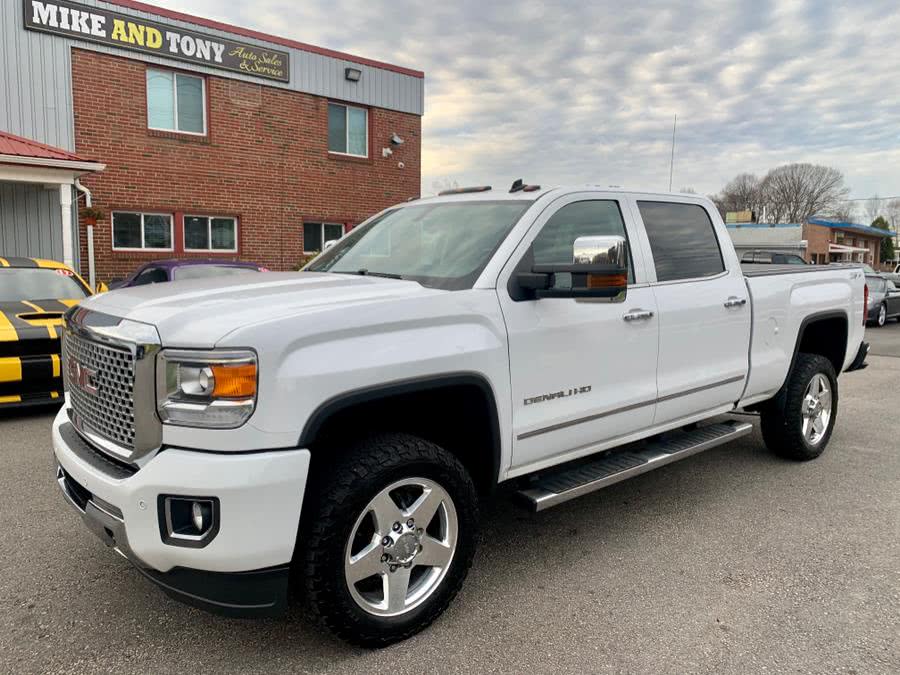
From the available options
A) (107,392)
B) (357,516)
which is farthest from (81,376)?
(357,516)

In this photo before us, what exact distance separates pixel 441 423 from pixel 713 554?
1.72m

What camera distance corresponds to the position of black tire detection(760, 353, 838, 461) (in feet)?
16.4

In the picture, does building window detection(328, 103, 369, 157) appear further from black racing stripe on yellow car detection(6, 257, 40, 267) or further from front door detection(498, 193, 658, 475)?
front door detection(498, 193, 658, 475)

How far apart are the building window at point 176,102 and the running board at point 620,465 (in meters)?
13.3

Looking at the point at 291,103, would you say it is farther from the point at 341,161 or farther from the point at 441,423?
the point at 441,423

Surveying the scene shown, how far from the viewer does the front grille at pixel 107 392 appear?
2500mm

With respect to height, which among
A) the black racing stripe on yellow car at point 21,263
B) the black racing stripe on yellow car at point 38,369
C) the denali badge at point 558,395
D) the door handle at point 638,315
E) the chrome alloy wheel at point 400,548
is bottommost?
the chrome alloy wheel at point 400,548

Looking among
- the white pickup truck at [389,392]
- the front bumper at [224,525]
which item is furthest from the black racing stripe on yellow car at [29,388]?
the front bumper at [224,525]

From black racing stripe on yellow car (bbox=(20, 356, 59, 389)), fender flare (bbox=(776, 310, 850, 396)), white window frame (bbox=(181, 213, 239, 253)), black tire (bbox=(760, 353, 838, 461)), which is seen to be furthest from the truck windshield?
white window frame (bbox=(181, 213, 239, 253))

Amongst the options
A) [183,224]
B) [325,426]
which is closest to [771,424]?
[325,426]

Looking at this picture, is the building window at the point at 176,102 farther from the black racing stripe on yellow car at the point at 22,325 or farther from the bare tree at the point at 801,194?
the bare tree at the point at 801,194

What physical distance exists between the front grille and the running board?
1.77 m

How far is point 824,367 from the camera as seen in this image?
17.1 ft

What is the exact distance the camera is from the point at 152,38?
545 inches
